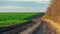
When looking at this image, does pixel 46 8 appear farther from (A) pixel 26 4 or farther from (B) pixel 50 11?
(A) pixel 26 4

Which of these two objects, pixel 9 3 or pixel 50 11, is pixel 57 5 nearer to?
pixel 50 11

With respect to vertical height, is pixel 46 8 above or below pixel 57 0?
below

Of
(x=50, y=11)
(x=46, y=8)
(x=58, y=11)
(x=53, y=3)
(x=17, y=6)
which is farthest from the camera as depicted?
(x=17, y=6)

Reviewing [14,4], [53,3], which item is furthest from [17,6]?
[53,3]

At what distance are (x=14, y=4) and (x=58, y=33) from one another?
12184 millimetres

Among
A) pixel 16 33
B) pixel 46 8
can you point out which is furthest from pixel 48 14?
pixel 16 33

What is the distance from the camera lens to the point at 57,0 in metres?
16.0

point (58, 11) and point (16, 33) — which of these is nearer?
point (16, 33)

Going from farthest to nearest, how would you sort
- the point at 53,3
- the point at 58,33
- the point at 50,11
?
the point at 50,11
the point at 53,3
the point at 58,33

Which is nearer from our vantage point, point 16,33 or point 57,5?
point 16,33

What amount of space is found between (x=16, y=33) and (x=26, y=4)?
12.2m

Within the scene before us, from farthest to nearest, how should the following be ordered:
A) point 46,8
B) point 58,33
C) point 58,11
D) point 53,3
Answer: point 46,8
point 53,3
point 58,11
point 58,33

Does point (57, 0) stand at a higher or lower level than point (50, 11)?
higher

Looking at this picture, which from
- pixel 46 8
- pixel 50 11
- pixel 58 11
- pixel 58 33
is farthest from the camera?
pixel 46 8
